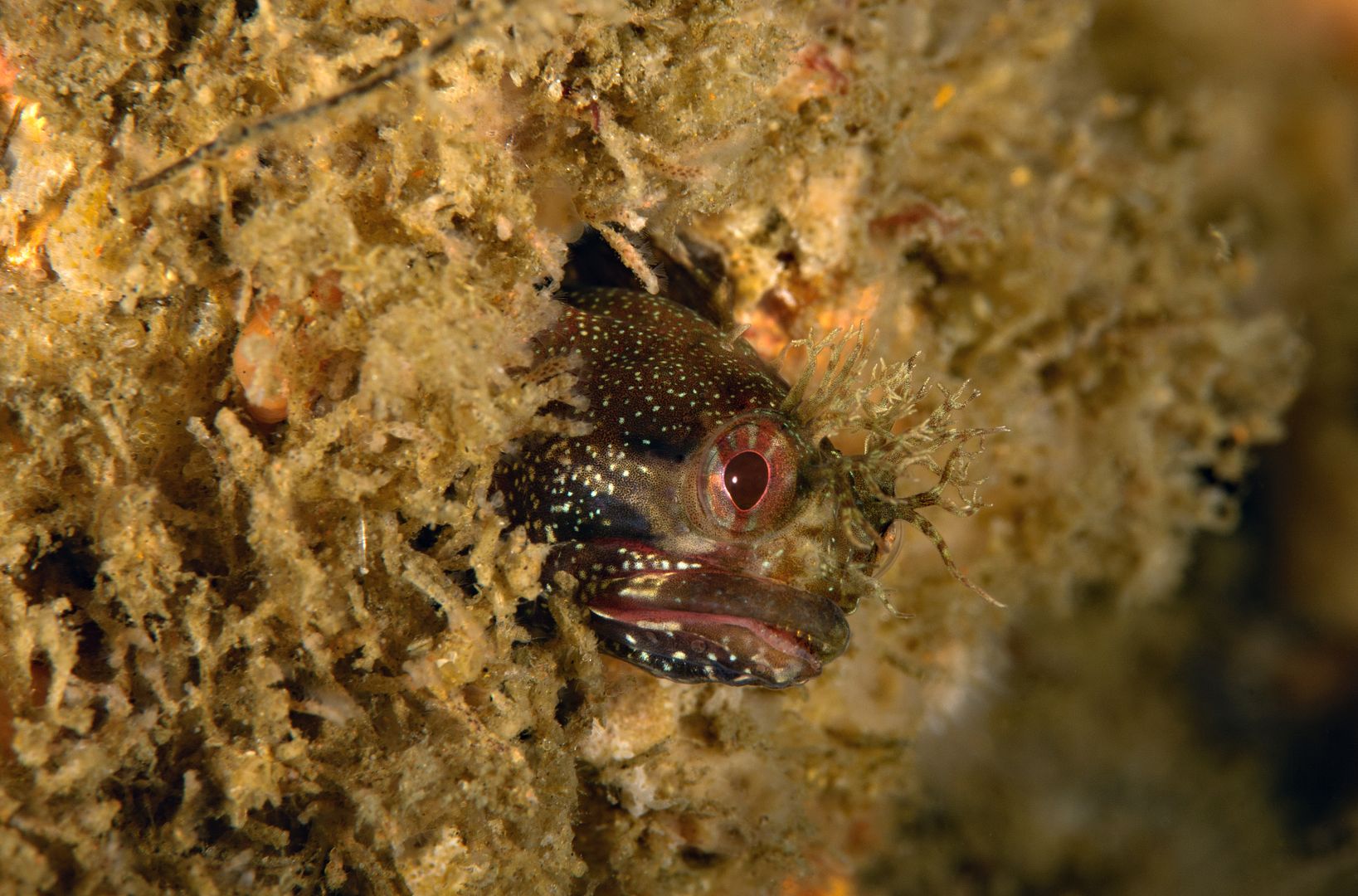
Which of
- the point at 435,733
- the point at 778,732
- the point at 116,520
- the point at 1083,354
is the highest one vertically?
the point at 116,520

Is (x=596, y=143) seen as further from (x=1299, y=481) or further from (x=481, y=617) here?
(x=1299, y=481)

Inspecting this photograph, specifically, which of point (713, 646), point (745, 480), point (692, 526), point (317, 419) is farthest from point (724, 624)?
point (317, 419)

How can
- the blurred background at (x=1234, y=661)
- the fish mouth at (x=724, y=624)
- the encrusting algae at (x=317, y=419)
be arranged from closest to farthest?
the encrusting algae at (x=317, y=419) < the fish mouth at (x=724, y=624) < the blurred background at (x=1234, y=661)

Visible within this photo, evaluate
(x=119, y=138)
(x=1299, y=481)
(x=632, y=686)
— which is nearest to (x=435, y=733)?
(x=632, y=686)

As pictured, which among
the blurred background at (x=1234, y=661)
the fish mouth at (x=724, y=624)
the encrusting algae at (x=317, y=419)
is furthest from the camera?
the blurred background at (x=1234, y=661)

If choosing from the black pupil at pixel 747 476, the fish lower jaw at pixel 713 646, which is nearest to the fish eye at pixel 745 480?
the black pupil at pixel 747 476

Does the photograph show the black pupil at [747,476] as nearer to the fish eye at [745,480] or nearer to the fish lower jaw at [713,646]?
the fish eye at [745,480]

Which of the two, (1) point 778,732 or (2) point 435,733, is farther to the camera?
(1) point 778,732

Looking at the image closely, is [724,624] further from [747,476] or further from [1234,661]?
[1234,661]
